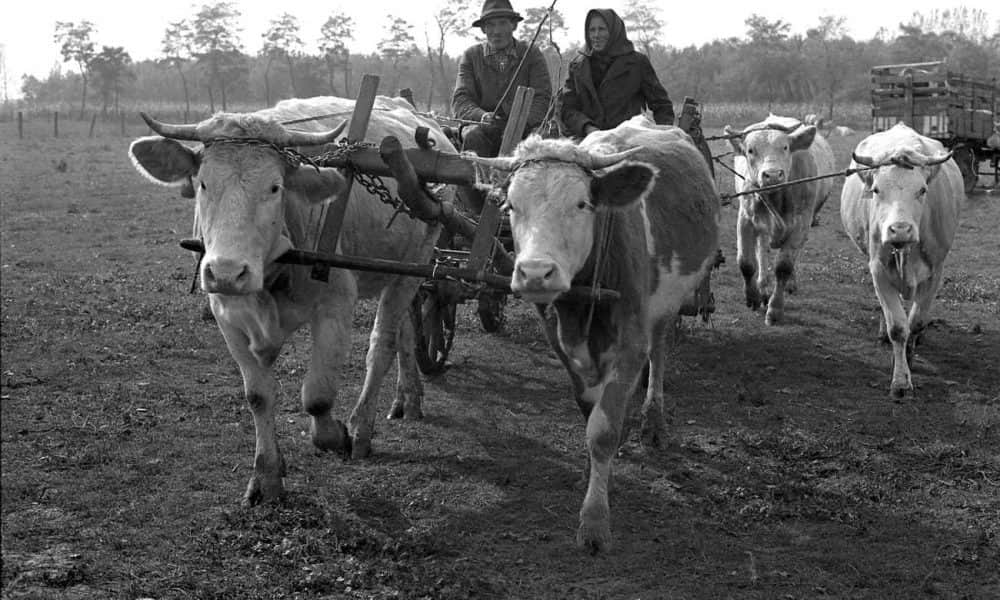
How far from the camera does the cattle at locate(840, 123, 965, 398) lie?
833 centimetres

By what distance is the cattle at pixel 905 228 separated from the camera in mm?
8328

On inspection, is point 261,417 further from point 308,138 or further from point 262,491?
point 308,138

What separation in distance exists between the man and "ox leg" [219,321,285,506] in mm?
3326

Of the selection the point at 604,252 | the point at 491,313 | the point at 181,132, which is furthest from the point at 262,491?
the point at 491,313

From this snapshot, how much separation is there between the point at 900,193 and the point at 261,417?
554 cm

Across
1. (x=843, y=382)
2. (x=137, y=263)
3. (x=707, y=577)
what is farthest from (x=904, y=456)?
(x=137, y=263)

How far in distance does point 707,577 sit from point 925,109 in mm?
21524

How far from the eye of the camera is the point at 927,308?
9.25 metres

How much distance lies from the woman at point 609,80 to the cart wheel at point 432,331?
189 centimetres

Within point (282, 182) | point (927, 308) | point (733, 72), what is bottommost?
point (927, 308)

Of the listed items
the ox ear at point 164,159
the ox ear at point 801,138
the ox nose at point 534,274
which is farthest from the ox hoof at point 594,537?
the ox ear at point 801,138

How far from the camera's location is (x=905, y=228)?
8.09 metres

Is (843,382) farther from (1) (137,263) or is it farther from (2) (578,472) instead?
(1) (137,263)

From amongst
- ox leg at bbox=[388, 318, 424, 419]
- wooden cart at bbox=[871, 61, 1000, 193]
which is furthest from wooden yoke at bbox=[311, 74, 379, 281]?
wooden cart at bbox=[871, 61, 1000, 193]
